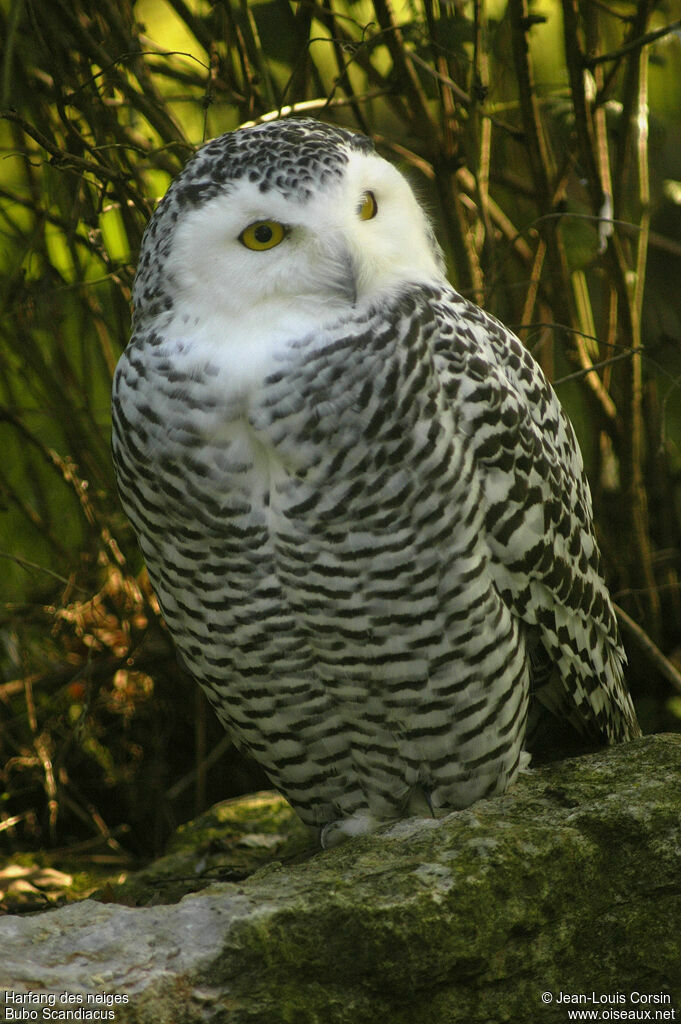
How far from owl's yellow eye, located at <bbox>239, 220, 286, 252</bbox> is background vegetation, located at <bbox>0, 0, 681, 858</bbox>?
85 centimetres

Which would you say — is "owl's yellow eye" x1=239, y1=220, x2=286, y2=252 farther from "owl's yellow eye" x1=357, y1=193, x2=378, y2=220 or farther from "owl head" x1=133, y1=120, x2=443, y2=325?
"owl's yellow eye" x1=357, y1=193, x2=378, y2=220

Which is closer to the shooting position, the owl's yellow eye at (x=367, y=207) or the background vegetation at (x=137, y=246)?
the owl's yellow eye at (x=367, y=207)

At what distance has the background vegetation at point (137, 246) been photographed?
8.52ft

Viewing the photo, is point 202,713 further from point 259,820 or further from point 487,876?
point 487,876

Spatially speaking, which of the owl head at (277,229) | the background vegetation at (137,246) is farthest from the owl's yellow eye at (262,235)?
the background vegetation at (137,246)

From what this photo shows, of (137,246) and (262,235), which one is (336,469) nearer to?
(262,235)

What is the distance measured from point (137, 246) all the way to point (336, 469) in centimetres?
112

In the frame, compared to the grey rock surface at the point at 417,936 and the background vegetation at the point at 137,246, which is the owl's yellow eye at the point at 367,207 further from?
the grey rock surface at the point at 417,936

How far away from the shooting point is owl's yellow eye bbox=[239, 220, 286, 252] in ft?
5.58

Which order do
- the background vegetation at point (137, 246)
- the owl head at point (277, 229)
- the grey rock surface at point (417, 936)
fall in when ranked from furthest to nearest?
1. the background vegetation at point (137, 246)
2. the owl head at point (277, 229)
3. the grey rock surface at point (417, 936)

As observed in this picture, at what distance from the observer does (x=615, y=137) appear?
2.95 m

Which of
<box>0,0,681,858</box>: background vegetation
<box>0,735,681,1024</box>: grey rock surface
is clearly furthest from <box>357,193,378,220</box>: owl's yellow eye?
<box>0,735,681,1024</box>: grey rock surface

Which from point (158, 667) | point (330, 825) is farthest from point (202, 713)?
point (330, 825)

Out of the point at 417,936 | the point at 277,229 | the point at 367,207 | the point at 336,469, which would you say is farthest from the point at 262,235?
the point at 417,936
